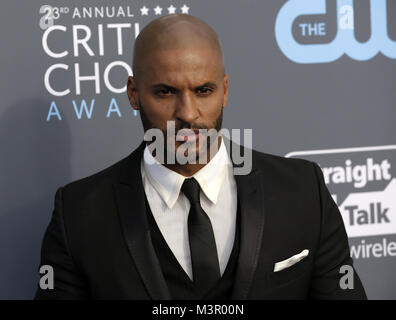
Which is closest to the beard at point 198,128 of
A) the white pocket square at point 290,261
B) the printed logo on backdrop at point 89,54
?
the white pocket square at point 290,261

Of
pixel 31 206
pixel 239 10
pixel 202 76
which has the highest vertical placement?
pixel 239 10

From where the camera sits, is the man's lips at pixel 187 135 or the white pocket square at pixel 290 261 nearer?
the man's lips at pixel 187 135

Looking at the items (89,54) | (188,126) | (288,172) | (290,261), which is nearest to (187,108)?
(188,126)

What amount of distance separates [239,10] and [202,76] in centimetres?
96

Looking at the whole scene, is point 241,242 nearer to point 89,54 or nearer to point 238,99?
point 238,99

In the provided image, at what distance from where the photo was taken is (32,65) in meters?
2.28

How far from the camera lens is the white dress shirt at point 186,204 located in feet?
5.50

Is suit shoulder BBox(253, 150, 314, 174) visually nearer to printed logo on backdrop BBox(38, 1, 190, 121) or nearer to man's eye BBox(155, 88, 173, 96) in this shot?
man's eye BBox(155, 88, 173, 96)

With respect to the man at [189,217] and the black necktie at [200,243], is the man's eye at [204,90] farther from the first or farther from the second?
the black necktie at [200,243]

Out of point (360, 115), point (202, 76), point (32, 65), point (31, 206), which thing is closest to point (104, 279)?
point (202, 76)

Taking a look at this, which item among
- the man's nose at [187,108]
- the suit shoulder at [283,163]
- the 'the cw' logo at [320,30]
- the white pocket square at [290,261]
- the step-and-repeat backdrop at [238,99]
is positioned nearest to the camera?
the man's nose at [187,108]

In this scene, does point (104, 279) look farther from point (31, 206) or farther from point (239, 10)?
point (239, 10)

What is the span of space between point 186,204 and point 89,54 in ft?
2.99

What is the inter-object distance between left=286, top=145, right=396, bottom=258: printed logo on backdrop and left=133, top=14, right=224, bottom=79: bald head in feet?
3.39
